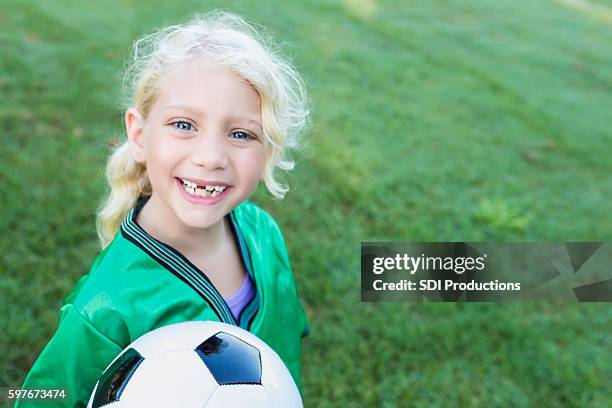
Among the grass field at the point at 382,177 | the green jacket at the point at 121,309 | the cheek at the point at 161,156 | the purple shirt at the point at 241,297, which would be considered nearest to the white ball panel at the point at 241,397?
the green jacket at the point at 121,309

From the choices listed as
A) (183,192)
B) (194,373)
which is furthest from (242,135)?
(194,373)

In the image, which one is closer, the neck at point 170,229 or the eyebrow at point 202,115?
the eyebrow at point 202,115

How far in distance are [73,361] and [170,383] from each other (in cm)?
28

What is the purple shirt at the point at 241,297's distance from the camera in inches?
65.5

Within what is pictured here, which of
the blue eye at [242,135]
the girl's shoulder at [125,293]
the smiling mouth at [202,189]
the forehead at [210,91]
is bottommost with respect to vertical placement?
the girl's shoulder at [125,293]

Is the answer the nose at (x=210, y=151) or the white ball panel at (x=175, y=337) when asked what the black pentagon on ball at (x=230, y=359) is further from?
the nose at (x=210, y=151)

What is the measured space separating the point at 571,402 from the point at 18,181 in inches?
97.6

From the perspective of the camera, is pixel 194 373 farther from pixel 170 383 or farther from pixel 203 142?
pixel 203 142

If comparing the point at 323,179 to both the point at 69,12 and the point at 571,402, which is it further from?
the point at 69,12

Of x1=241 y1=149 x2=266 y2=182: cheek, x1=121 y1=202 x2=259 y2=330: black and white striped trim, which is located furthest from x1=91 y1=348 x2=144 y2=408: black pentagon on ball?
x1=241 y1=149 x2=266 y2=182: cheek

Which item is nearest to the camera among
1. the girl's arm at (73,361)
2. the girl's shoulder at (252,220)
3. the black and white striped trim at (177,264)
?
the girl's arm at (73,361)

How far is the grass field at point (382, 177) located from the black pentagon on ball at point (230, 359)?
1.02 m

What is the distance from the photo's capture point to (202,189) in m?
1.46

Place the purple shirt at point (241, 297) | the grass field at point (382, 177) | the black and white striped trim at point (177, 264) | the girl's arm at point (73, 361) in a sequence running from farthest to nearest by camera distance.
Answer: the grass field at point (382, 177) < the purple shirt at point (241, 297) < the black and white striped trim at point (177, 264) < the girl's arm at point (73, 361)
